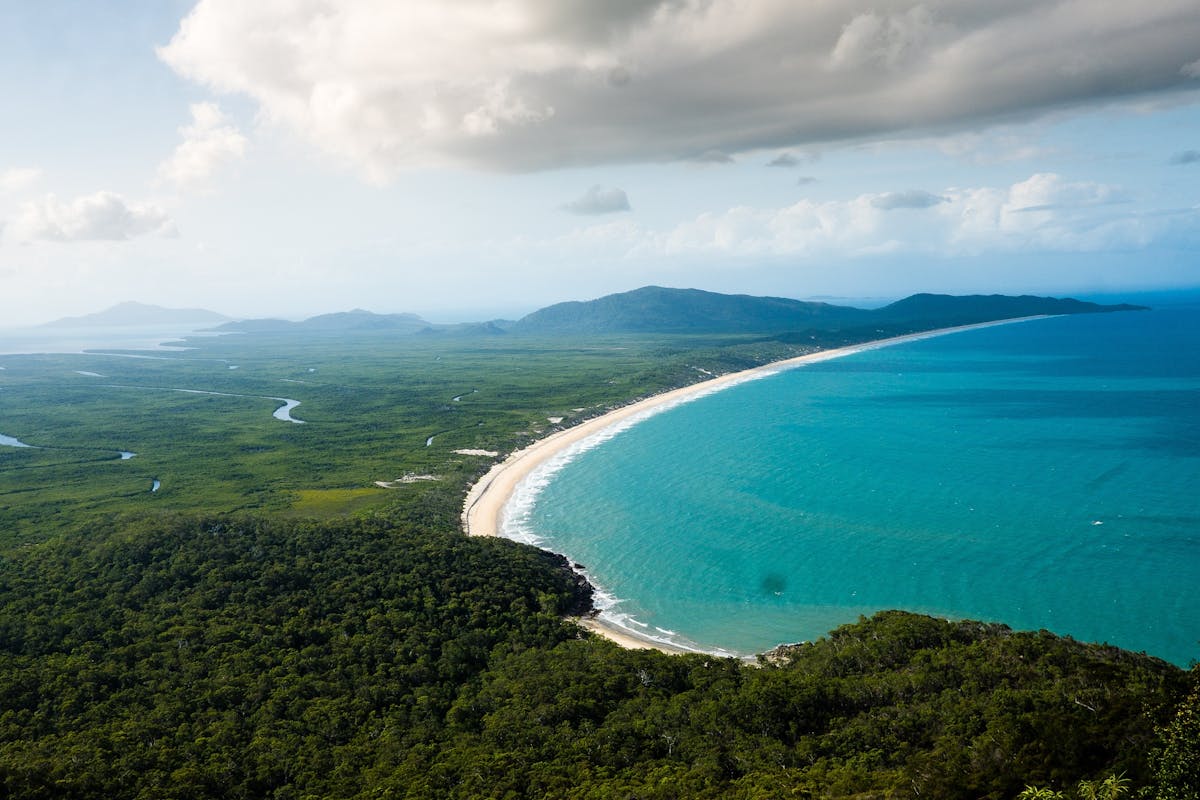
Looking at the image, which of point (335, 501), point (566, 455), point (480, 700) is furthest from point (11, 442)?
point (480, 700)

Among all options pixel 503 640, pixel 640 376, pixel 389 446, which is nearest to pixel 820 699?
pixel 503 640

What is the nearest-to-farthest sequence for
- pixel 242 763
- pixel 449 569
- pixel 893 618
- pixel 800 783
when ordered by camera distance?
pixel 800 783, pixel 242 763, pixel 893 618, pixel 449 569

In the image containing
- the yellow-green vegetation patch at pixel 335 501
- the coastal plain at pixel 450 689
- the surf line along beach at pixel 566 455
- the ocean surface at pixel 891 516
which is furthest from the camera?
the yellow-green vegetation patch at pixel 335 501

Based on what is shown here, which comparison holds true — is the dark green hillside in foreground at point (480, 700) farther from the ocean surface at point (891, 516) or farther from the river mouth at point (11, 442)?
the river mouth at point (11, 442)

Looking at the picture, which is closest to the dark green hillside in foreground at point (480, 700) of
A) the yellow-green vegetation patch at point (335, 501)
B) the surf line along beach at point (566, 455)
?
the surf line along beach at point (566, 455)

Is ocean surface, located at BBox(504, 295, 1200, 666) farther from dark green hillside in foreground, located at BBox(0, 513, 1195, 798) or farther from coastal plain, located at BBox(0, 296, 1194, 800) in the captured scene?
dark green hillside in foreground, located at BBox(0, 513, 1195, 798)

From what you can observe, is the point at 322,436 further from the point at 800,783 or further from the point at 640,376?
the point at 800,783
